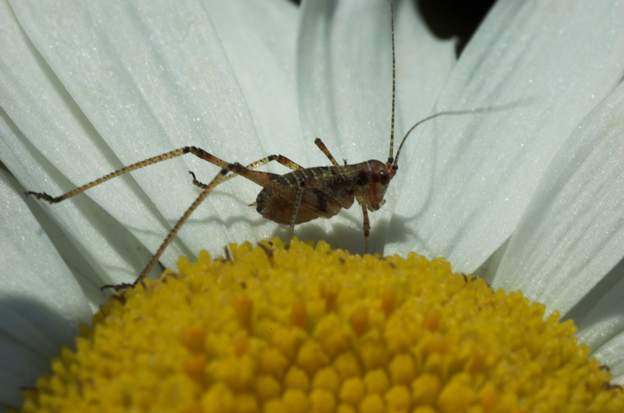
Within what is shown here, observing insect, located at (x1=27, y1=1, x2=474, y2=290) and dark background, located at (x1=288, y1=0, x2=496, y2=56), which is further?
dark background, located at (x1=288, y1=0, x2=496, y2=56)

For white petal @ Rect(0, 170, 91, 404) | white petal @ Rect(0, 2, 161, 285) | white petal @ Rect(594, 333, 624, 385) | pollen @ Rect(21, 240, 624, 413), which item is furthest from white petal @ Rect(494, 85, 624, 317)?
white petal @ Rect(0, 170, 91, 404)

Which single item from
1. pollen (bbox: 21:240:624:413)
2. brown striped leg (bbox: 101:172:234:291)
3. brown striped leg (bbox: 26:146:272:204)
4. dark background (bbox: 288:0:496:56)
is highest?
dark background (bbox: 288:0:496:56)

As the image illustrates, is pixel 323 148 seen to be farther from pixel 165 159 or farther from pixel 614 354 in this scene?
pixel 614 354

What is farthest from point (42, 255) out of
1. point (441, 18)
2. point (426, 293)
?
point (441, 18)

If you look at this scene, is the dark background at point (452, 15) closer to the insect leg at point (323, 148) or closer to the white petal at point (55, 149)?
the insect leg at point (323, 148)

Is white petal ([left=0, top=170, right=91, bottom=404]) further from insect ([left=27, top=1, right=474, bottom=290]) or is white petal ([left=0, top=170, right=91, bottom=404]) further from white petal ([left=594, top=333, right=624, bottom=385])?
white petal ([left=594, top=333, right=624, bottom=385])

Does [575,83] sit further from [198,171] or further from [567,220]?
[198,171]

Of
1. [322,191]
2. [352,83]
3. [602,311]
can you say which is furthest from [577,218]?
[352,83]
